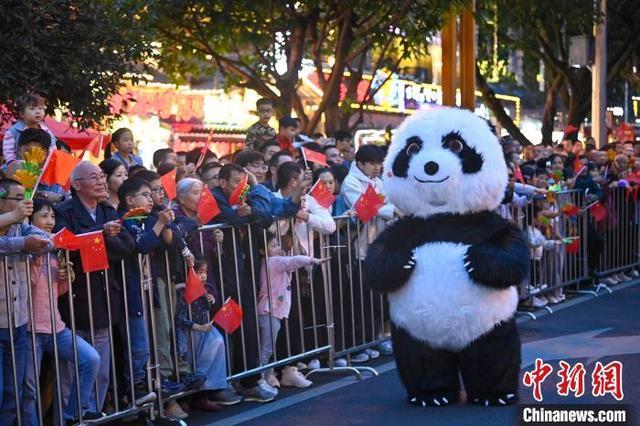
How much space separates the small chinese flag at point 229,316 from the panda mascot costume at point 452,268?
1.03 meters

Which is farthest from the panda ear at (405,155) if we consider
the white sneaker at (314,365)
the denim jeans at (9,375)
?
the denim jeans at (9,375)

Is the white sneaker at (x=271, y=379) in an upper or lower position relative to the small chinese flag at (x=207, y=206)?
lower

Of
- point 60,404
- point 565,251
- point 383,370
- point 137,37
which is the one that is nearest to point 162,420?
point 60,404

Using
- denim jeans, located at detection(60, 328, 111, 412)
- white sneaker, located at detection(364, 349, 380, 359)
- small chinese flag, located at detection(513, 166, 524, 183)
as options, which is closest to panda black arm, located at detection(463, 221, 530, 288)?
denim jeans, located at detection(60, 328, 111, 412)

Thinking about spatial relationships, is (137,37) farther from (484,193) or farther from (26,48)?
(484,193)

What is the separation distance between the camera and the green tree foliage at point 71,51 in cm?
811

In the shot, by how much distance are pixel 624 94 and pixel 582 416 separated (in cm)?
3229

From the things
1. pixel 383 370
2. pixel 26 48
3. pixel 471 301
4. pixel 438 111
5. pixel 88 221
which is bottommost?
pixel 383 370

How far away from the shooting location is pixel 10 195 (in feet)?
21.8

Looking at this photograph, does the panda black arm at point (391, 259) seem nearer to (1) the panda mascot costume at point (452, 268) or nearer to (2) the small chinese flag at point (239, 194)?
(1) the panda mascot costume at point (452, 268)

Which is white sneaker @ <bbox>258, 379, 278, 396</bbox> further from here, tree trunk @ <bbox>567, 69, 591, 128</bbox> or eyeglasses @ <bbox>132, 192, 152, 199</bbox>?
tree trunk @ <bbox>567, 69, 591, 128</bbox>

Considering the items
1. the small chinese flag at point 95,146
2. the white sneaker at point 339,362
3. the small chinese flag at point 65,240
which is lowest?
the white sneaker at point 339,362

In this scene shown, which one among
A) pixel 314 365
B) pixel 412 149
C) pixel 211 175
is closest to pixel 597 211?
pixel 314 365

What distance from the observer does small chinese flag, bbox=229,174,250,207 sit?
27.1 feet
